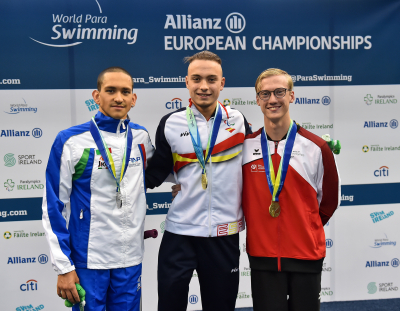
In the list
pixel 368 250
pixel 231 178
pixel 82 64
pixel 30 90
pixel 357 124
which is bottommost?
pixel 368 250

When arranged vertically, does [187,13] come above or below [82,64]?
above

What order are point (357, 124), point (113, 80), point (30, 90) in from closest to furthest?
1. point (113, 80)
2. point (30, 90)
3. point (357, 124)

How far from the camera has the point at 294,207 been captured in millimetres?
2002

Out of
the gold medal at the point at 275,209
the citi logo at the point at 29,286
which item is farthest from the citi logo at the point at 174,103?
the citi logo at the point at 29,286

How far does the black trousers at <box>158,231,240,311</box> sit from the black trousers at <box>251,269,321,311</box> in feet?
0.62

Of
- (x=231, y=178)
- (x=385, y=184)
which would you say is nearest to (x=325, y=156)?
(x=231, y=178)

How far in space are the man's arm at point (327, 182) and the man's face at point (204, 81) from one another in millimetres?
745

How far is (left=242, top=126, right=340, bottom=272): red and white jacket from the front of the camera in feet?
6.55

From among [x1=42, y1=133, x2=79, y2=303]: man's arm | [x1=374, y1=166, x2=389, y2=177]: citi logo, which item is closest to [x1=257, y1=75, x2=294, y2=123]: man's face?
[x1=42, y1=133, x2=79, y2=303]: man's arm

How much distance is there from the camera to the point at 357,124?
3453mm

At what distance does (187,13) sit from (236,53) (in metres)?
0.60

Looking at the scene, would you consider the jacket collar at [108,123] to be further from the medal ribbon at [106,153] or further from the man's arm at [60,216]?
the man's arm at [60,216]

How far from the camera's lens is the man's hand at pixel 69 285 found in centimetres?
188

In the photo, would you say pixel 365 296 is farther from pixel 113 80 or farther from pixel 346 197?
pixel 113 80
